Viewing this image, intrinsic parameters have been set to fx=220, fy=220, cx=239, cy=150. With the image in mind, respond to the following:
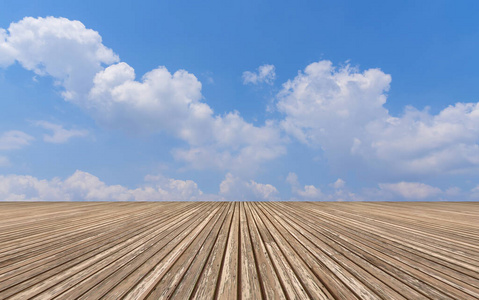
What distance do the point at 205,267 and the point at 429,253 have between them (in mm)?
2897

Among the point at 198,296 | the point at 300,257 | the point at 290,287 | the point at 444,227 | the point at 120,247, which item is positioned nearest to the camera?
the point at 198,296

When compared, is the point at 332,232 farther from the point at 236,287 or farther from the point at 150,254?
the point at 150,254

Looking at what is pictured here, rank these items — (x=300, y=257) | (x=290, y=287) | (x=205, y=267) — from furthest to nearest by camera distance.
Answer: (x=300, y=257) < (x=205, y=267) < (x=290, y=287)

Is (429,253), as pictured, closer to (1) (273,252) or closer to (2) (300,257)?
(2) (300,257)

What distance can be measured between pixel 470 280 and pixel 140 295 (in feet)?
9.97

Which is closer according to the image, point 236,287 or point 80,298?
point 80,298

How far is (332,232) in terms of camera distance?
3.89m

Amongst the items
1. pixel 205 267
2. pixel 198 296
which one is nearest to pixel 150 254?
pixel 205 267

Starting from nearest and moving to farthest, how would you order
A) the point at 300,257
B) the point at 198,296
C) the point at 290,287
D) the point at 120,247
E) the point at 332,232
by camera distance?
the point at 198,296 < the point at 290,287 < the point at 300,257 < the point at 120,247 < the point at 332,232

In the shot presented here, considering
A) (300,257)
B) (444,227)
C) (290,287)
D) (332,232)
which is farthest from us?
(444,227)

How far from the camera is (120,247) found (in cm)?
299

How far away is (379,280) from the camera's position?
2021mm

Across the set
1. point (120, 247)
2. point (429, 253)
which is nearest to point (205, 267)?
point (120, 247)

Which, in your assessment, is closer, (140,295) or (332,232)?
(140,295)
